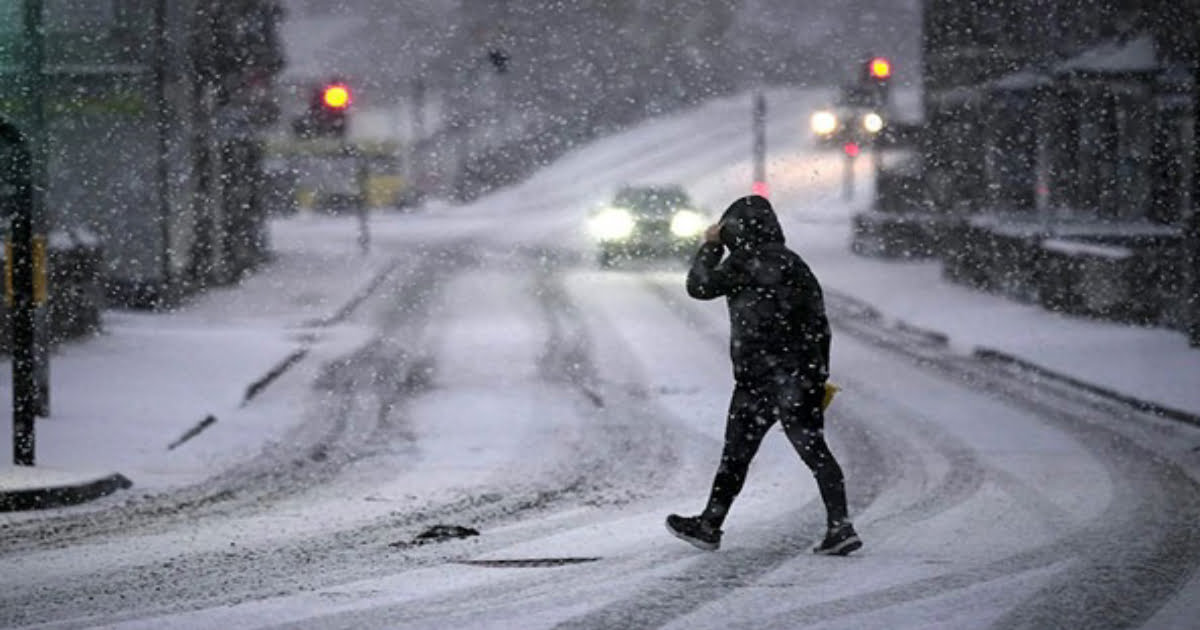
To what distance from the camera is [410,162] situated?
76375mm

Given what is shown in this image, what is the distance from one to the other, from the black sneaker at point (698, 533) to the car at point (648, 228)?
96.6 ft

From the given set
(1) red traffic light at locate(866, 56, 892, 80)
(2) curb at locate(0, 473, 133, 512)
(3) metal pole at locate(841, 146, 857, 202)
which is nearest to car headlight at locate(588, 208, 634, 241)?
(3) metal pole at locate(841, 146, 857, 202)

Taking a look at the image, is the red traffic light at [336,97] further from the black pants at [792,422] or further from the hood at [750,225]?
the black pants at [792,422]

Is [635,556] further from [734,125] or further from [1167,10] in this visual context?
[734,125]

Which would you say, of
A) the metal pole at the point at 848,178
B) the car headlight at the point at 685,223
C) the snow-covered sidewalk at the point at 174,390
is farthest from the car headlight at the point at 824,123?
the snow-covered sidewalk at the point at 174,390

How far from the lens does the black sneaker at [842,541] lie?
868cm

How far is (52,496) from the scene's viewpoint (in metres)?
10.8

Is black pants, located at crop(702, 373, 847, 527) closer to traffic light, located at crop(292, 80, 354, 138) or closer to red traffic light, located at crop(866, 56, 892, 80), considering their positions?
red traffic light, located at crop(866, 56, 892, 80)

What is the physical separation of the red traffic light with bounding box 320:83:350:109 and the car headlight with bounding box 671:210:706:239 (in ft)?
25.3

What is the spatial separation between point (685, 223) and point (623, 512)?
2846 centimetres

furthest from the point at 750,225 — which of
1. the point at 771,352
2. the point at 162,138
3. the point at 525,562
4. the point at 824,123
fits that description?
the point at 824,123

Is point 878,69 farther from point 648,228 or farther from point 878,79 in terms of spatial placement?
point 648,228

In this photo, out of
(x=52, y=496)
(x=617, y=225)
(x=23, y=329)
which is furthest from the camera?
(x=617, y=225)

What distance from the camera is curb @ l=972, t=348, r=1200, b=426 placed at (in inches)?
604
